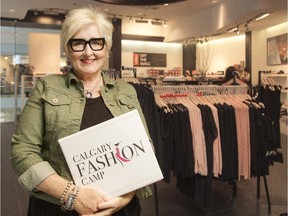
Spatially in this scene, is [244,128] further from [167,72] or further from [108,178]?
[167,72]

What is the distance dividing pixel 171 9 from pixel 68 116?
7959 mm

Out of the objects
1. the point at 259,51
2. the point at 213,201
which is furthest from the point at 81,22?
the point at 259,51

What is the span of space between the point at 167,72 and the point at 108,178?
10.1 m

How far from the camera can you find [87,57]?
1.09m

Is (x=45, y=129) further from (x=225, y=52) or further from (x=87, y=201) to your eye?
(x=225, y=52)

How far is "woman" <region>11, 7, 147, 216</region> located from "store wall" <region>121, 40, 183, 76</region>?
925 centimetres

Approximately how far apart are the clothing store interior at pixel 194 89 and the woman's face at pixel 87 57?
35.8 inches

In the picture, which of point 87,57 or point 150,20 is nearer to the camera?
point 87,57

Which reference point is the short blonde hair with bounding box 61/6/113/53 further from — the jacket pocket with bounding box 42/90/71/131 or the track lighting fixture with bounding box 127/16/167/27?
the track lighting fixture with bounding box 127/16/167/27

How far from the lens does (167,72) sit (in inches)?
431

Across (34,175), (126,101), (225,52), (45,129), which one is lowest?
(34,175)

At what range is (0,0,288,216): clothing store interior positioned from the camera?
2.39 metres

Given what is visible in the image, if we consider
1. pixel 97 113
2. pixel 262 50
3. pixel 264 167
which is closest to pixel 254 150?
pixel 264 167

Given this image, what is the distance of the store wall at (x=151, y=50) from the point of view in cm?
1028
